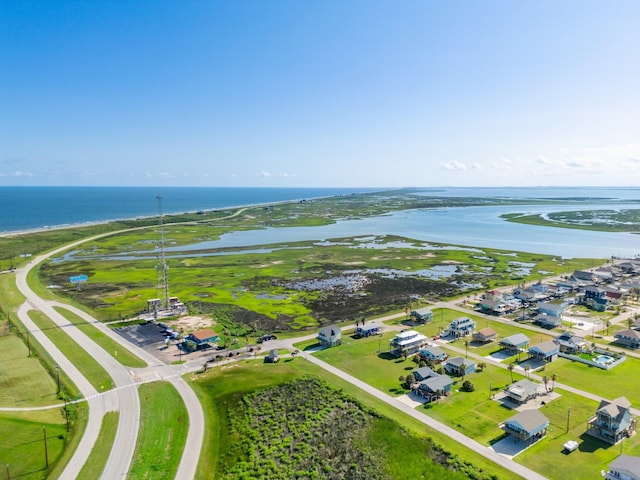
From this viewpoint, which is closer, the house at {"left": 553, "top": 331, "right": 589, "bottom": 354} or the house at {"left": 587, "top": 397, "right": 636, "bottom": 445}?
the house at {"left": 587, "top": 397, "right": 636, "bottom": 445}

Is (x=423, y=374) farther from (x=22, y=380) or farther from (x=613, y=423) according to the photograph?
(x=22, y=380)

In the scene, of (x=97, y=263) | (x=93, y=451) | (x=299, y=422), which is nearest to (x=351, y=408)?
(x=299, y=422)

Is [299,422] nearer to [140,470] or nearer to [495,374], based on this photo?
[140,470]

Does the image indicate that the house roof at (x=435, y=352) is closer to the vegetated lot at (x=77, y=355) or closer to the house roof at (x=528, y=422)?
the house roof at (x=528, y=422)

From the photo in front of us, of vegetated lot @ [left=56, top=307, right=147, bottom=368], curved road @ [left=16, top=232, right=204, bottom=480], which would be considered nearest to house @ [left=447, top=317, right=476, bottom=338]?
curved road @ [left=16, top=232, right=204, bottom=480]

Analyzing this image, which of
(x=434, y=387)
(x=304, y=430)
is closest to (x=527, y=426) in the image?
(x=434, y=387)

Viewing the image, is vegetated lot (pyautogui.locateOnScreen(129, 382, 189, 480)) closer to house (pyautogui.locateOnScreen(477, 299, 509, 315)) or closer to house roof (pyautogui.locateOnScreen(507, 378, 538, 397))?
house roof (pyautogui.locateOnScreen(507, 378, 538, 397))
